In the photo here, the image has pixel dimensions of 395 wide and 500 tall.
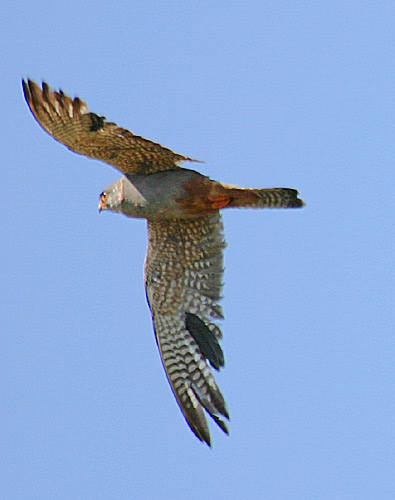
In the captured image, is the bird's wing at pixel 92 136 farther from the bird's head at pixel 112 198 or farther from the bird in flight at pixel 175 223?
the bird's head at pixel 112 198

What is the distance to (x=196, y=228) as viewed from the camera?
13.2m

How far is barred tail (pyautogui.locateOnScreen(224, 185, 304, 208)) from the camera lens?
12.1m

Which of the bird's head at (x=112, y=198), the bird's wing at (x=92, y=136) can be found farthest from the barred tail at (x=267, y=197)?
the bird's head at (x=112, y=198)

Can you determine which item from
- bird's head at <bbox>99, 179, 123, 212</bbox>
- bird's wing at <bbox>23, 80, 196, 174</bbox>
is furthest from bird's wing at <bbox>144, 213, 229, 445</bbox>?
bird's wing at <bbox>23, 80, 196, 174</bbox>

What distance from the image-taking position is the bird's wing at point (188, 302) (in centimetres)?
1316

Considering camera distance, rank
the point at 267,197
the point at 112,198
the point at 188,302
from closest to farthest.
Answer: the point at 267,197
the point at 112,198
the point at 188,302

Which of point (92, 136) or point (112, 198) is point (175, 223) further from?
point (92, 136)

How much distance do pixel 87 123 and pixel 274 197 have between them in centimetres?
243

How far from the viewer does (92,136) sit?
11.7 metres

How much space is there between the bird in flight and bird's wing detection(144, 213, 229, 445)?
13mm

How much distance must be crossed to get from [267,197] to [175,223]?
148cm

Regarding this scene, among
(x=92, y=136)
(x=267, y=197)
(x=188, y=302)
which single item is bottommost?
(x=188, y=302)

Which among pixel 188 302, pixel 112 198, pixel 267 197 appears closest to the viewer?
pixel 267 197

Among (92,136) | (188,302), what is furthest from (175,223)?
(92,136)
